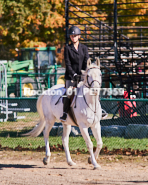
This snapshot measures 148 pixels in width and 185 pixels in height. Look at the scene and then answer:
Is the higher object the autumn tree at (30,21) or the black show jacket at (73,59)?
the autumn tree at (30,21)

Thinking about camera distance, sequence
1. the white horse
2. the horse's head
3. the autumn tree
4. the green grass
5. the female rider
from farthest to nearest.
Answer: the autumn tree < the green grass < the female rider < the white horse < the horse's head

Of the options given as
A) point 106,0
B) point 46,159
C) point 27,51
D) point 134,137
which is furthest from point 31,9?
point 46,159

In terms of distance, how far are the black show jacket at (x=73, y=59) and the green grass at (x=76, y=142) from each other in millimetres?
2701

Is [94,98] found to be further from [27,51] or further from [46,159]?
[27,51]

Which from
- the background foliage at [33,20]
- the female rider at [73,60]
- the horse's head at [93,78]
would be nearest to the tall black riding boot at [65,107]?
the female rider at [73,60]

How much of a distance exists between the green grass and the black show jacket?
8.86ft

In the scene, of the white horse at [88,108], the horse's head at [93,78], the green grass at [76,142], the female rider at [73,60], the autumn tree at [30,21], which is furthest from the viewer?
the autumn tree at [30,21]

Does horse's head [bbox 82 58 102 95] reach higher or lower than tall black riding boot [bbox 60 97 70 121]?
higher

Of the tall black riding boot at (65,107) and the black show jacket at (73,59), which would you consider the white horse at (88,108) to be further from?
the black show jacket at (73,59)

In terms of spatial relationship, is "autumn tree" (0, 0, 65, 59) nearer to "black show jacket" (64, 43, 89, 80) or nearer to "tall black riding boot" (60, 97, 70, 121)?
"black show jacket" (64, 43, 89, 80)

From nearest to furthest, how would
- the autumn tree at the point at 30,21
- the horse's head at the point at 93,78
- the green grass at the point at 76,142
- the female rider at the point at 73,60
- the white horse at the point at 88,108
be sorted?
the horse's head at the point at 93,78
the white horse at the point at 88,108
the female rider at the point at 73,60
the green grass at the point at 76,142
the autumn tree at the point at 30,21

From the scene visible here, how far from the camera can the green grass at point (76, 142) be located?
10117 millimetres

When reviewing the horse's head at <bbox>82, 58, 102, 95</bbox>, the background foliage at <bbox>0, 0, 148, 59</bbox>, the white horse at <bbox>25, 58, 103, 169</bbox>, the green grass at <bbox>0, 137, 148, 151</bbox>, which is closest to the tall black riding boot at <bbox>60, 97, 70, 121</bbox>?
the white horse at <bbox>25, 58, 103, 169</bbox>

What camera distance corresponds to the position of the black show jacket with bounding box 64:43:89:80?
809cm
